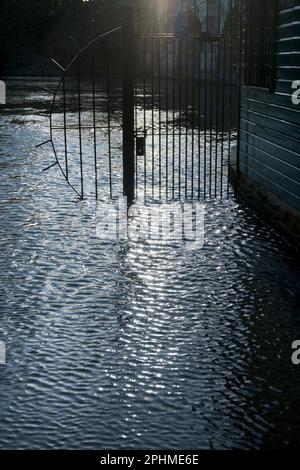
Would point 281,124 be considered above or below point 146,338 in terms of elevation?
above

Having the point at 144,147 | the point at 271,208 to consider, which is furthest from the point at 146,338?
the point at 144,147

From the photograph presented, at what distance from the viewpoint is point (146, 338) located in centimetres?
626

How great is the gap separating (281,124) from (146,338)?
4705 mm

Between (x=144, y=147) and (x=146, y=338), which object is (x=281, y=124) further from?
(x=146, y=338)

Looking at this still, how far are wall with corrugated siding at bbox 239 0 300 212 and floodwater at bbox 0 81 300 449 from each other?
0.69 meters

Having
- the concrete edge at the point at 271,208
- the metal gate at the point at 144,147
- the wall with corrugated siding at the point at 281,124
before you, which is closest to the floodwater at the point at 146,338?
the concrete edge at the point at 271,208

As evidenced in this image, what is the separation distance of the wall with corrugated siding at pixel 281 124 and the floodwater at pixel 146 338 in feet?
2.27

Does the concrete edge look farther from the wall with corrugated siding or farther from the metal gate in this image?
the metal gate

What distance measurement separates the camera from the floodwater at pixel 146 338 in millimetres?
4781

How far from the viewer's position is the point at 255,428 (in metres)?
4.79

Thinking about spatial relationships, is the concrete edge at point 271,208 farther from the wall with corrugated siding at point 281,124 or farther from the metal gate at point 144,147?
the metal gate at point 144,147

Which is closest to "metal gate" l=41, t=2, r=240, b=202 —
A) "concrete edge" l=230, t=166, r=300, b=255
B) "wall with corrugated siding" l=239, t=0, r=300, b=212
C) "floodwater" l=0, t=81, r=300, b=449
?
"concrete edge" l=230, t=166, r=300, b=255

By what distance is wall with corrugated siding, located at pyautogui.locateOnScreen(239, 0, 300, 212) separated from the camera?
9445 mm
